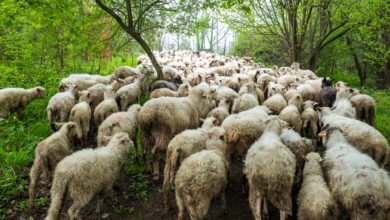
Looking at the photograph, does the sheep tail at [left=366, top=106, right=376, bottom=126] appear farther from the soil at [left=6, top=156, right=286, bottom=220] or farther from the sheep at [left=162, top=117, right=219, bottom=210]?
the sheep at [left=162, top=117, right=219, bottom=210]

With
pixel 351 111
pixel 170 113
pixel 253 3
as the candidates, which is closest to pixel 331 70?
pixel 253 3

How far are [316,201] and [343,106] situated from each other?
14.2 feet

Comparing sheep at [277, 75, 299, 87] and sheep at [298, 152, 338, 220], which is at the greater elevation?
sheep at [277, 75, 299, 87]

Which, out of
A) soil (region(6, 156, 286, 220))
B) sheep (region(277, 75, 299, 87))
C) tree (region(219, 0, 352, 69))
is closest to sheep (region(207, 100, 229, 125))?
soil (region(6, 156, 286, 220))

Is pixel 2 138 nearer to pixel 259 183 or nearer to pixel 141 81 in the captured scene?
pixel 141 81

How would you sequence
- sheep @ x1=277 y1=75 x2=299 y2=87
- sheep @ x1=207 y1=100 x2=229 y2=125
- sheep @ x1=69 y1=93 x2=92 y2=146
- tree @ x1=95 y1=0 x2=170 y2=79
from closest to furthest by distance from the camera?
sheep @ x1=69 y1=93 x2=92 y2=146 → sheep @ x1=207 y1=100 x2=229 y2=125 → tree @ x1=95 y1=0 x2=170 y2=79 → sheep @ x1=277 y1=75 x2=299 y2=87

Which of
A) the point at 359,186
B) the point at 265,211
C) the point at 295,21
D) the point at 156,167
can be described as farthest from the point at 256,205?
the point at 295,21

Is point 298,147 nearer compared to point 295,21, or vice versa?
point 298,147

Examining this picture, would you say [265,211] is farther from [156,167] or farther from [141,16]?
[141,16]

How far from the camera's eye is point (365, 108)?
732cm

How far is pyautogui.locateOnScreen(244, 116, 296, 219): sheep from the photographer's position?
3.54m

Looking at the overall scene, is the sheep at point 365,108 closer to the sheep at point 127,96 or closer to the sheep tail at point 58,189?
the sheep at point 127,96

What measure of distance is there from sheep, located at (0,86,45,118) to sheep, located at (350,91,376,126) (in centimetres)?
881

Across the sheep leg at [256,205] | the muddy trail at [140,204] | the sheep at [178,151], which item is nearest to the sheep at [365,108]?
the muddy trail at [140,204]
